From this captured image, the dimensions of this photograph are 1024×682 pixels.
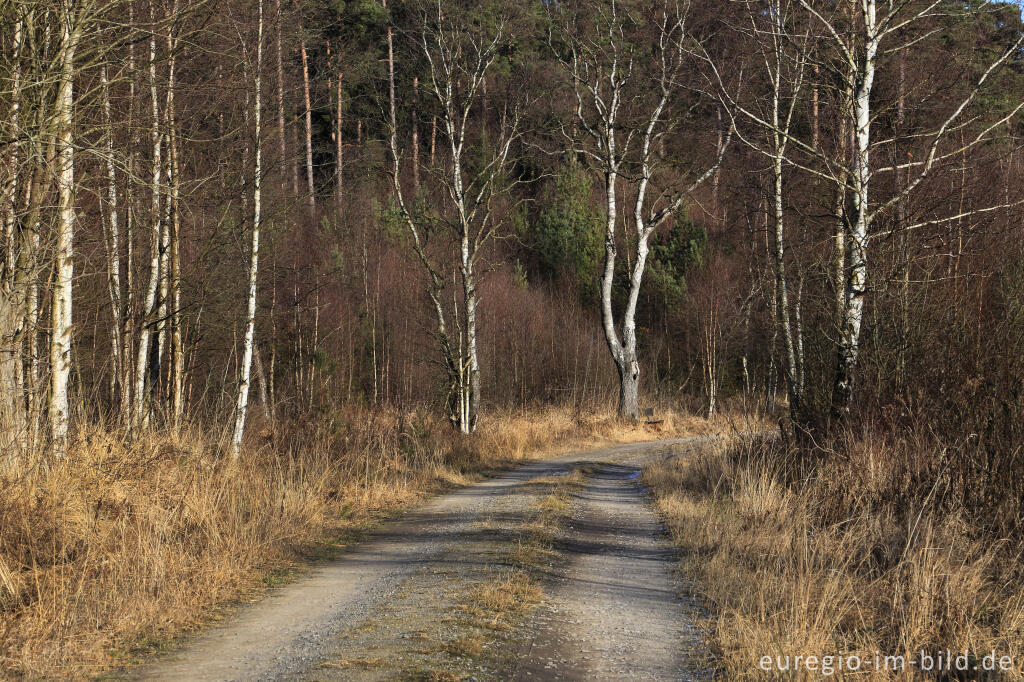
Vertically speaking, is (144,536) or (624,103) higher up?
(624,103)

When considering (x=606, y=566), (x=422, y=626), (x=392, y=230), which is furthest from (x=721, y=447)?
(x=392, y=230)

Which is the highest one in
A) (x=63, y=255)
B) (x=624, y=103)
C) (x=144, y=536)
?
(x=624, y=103)

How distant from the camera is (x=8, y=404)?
26.4ft

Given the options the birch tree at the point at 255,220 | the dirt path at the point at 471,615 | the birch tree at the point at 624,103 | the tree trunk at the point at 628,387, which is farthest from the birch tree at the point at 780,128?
the birch tree at the point at 255,220

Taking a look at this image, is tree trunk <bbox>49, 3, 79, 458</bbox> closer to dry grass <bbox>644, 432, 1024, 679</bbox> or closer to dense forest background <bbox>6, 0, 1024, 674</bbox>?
dense forest background <bbox>6, 0, 1024, 674</bbox>

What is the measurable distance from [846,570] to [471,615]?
3.14 meters

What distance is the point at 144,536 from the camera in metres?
7.74

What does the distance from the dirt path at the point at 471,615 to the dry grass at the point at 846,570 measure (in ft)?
1.37

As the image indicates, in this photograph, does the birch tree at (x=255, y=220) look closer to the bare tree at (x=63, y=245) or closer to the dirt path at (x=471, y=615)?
the dirt path at (x=471, y=615)

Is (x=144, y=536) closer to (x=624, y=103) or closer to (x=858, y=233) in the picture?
(x=858, y=233)

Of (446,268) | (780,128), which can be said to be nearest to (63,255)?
(780,128)

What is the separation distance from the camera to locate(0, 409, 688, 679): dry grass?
6031mm

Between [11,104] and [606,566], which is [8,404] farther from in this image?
[606,566]

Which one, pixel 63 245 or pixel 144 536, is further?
pixel 63 245
